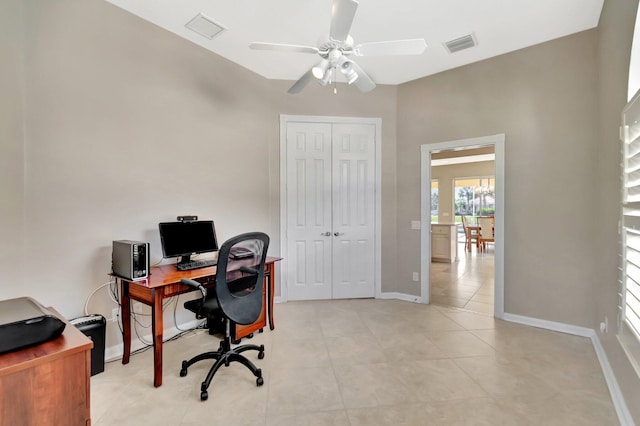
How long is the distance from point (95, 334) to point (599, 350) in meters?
4.13

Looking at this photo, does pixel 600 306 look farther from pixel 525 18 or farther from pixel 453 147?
pixel 525 18

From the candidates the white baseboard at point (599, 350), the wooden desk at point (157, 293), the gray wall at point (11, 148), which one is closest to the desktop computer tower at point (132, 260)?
the wooden desk at point (157, 293)

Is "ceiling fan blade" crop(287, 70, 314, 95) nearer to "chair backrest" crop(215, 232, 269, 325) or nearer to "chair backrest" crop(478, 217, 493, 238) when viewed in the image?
"chair backrest" crop(215, 232, 269, 325)

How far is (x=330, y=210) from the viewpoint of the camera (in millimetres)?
4141

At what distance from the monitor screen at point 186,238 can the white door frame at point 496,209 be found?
2.67 m

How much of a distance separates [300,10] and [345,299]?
134 inches

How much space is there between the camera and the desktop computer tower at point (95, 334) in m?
2.23

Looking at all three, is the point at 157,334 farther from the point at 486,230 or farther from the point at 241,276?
the point at 486,230

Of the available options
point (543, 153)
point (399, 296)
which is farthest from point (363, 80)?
point (399, 296)

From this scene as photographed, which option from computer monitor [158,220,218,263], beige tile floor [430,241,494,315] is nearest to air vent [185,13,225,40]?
computer monitor [158,220,218,263]

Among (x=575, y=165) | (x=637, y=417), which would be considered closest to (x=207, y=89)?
(x=575, y=165)

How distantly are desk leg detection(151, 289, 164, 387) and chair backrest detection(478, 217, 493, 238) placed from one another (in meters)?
8.69

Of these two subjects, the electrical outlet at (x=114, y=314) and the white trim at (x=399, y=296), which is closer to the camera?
the electrical outlet at (x=114, y=314)

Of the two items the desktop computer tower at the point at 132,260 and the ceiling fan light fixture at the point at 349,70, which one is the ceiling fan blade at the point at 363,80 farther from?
the desktop computer tower at the point at 132,260
